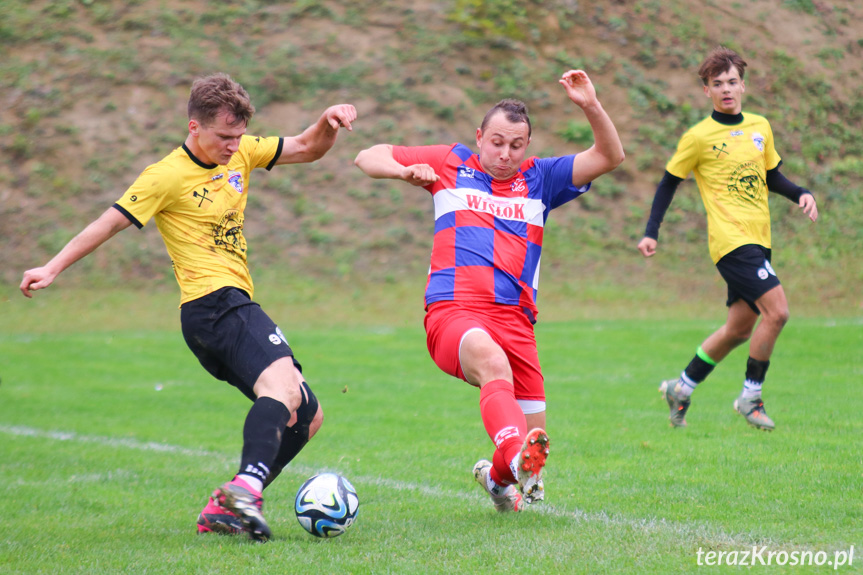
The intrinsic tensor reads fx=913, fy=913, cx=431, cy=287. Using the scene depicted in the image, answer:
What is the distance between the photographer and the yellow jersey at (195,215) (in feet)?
14.5

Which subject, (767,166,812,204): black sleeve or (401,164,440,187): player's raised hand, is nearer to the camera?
(401,164,440,187): player's raised hand

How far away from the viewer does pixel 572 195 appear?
195 inches

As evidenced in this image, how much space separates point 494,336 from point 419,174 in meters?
0.89

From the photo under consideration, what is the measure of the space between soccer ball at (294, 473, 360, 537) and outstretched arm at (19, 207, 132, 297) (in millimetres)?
1483

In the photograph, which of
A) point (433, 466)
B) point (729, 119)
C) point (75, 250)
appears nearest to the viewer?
point (75, 250)

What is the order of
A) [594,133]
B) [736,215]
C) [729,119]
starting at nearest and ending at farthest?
[594,133] < [736,215] < [729,119]

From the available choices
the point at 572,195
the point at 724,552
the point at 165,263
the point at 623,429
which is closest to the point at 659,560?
the point at 724,552

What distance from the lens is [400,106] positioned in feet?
71.2

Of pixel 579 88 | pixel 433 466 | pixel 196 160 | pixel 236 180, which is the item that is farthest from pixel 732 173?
pixel 196 160

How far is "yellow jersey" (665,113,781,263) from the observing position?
6672 mm

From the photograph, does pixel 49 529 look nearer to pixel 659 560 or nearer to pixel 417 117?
pixel 659 560

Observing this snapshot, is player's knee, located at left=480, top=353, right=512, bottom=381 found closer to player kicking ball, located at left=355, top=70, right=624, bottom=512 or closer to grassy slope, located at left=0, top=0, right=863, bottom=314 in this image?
player kicking ball, located at left=355, top=70, right=624, bottom=512

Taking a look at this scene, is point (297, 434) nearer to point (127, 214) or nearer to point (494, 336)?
point (494, 336)

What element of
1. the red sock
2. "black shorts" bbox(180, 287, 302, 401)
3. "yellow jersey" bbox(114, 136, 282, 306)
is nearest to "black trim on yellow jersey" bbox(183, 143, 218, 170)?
"yellow jersey" bbox(114, 136, 282, 306)
